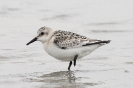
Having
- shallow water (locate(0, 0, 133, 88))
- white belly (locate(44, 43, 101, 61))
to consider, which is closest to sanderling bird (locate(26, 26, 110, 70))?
white belly (locate(44, 43, 101, 61))

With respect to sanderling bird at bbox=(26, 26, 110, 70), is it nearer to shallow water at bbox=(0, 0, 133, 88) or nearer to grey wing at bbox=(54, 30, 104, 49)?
grey wing at bbox=(54, 30, 104, 49)

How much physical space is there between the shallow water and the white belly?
281 millimetres

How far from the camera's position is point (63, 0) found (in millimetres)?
15648

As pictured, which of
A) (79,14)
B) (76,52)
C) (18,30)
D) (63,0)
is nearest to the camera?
(76,52)

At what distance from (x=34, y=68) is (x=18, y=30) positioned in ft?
10.0

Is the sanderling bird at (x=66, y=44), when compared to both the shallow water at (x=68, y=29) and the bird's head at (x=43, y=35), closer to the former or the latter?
the bird's head at (x=43, y=35)

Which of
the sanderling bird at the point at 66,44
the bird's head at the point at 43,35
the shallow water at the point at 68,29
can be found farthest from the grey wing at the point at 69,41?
the shallow water at the point at 68,29

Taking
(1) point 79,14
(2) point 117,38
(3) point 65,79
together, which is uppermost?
(1) point 79,14

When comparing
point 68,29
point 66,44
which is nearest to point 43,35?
point 66,44

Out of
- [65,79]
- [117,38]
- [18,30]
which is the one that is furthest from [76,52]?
[18,30]

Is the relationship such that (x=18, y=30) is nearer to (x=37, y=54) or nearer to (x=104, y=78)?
(x=37, y=54)

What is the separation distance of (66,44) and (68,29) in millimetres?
3297

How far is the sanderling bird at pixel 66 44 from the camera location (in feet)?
29.6

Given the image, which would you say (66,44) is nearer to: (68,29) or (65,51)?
(65,51)
